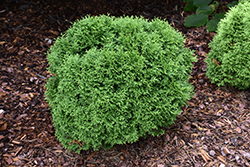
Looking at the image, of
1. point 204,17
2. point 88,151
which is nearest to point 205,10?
point 204,17

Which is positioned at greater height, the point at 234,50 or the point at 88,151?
the point at 234,50

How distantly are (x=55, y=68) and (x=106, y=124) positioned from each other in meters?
0.94

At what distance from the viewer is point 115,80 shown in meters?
2.60

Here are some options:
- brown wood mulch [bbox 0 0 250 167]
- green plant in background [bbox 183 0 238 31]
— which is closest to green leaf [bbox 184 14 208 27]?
green plant in background [bbox 183 0 238 31]

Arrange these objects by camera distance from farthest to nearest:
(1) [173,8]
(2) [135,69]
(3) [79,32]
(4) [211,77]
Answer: (1) [173,8]
(4) [211,77]
(3) [79,32]
(2) [135,69]

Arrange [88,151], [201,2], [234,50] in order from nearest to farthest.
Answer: [88,151], [234,50], [201,2]

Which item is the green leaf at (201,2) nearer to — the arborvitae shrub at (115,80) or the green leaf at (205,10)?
the green leaf at (205,10)

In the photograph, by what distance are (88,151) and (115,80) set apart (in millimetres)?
1240

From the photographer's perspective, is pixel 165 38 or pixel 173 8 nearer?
pixel 165 38

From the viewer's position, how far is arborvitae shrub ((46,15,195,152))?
259cm

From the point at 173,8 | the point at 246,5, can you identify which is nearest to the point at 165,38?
the point at 246,5

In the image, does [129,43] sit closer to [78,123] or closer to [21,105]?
[78,123]

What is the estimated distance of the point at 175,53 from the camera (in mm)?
2947

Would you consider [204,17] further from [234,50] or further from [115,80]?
[115,80]
